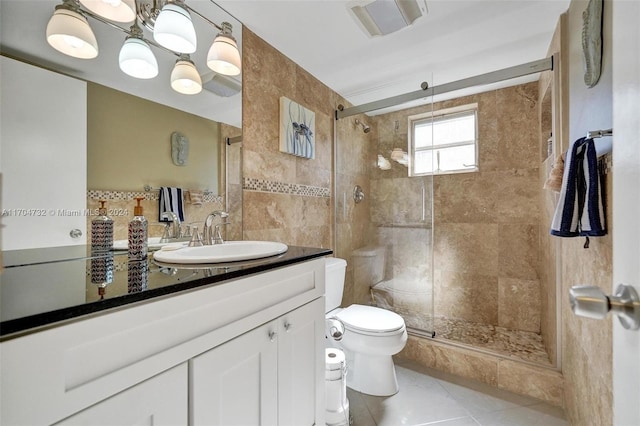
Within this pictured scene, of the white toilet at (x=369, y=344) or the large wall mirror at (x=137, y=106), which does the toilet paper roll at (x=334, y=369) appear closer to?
the white toilet at (x=369, y=344)

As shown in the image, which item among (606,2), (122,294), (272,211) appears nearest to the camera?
Answer: (122,294)

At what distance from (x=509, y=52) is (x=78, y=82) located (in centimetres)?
247

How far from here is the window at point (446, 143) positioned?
244 centimetres

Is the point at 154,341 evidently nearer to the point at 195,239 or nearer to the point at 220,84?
the point at 195,239

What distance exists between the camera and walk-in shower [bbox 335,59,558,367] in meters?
2.32

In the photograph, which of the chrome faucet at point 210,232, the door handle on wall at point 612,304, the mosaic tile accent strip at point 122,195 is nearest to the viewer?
the door handle on wall at point 612,304

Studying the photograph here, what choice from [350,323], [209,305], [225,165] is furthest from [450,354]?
[225,165]

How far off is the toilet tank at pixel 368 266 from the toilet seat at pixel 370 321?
0.66 m

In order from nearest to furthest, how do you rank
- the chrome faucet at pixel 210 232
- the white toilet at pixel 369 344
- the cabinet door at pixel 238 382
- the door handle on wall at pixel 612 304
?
1. the door handle on wall at pixel 612 304
2. the cabinet door at pixel 238 382
3. the chrome faucet at pixel 210 232
4. the white toilet at pixel 369 344

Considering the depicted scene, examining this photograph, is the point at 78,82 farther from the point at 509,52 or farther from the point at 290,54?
the point at 509,52

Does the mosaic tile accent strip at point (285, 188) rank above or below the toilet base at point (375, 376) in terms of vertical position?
above

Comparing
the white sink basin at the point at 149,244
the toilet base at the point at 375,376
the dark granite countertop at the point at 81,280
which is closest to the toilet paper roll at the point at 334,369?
the toilet base at the point at 375,376

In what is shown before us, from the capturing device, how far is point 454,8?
1.47 metres

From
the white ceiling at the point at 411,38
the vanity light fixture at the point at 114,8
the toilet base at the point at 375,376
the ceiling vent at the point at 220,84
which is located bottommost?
the toilet base at the point at 375,376
